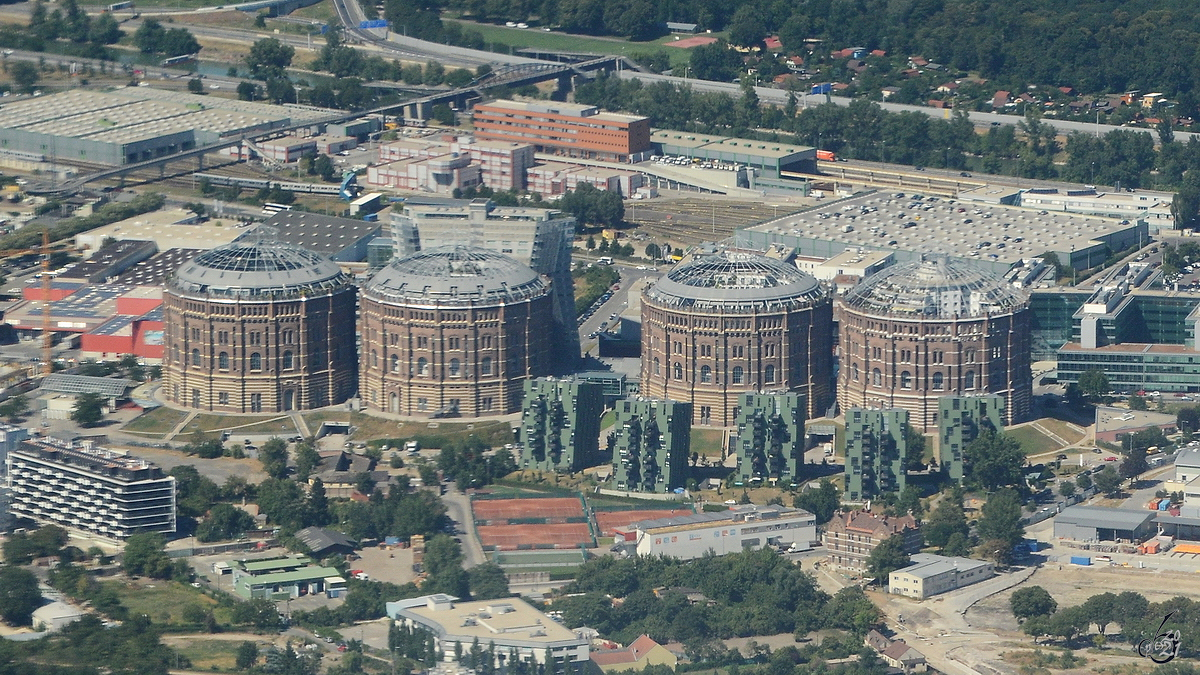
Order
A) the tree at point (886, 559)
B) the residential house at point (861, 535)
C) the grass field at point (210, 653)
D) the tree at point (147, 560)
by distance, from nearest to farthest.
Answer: the grass field at point (210, 653) → the tree at point (886, 559) → the tree at point (147, 560) → the residential house at point (861, 535)

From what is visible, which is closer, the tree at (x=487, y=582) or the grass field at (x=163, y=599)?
the grass field at (x=163, y=599)

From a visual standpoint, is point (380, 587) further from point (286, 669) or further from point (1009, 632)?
point (1009, 632)

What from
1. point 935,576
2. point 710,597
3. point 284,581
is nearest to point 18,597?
point 284,581

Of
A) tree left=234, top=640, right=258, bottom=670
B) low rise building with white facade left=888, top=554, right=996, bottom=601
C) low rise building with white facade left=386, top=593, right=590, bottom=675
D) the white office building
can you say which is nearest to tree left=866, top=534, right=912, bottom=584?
low rise building with white facade left=888, top=554, right=996, bottom=601

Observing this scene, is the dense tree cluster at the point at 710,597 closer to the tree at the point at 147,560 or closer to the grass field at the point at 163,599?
the grass field at the point at 163,599

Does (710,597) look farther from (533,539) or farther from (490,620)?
(533,539)

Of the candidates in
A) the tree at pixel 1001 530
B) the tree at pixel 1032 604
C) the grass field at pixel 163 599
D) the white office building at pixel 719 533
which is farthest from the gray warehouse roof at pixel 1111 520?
the grass field at pixel 163 599

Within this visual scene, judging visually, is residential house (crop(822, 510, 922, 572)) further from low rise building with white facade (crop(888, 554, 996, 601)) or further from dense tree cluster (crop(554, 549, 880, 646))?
dense tree cluster (crop(554, 549, 880, 646))

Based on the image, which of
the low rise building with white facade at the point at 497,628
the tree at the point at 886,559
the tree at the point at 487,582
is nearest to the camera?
the low rise building with white facade at the point at 497,628
